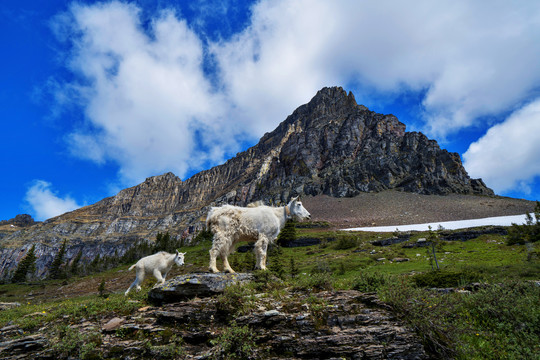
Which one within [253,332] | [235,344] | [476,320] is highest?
[253,332]

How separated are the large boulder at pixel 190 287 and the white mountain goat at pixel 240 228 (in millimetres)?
972

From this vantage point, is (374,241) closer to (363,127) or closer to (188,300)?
(188,300)

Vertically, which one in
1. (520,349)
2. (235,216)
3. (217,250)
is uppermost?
(235,216)

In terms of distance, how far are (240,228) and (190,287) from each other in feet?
8.81

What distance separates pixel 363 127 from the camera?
19688cm

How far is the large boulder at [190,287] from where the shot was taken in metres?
8.08

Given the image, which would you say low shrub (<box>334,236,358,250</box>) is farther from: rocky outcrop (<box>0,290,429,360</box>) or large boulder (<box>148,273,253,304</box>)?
large boulder (<box>148,273,253,304</box>)

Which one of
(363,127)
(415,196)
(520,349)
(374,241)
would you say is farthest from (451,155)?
(520,349)

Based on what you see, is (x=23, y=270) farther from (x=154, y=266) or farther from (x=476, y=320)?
(x=476, y=320)

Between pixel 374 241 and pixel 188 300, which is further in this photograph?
pixel 374 241

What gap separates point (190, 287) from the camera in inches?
319

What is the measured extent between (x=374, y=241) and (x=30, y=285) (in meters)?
88.1

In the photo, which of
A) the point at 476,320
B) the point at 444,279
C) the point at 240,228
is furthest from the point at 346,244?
the point at 240,228

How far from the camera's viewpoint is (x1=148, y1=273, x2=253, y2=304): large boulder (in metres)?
8.08
